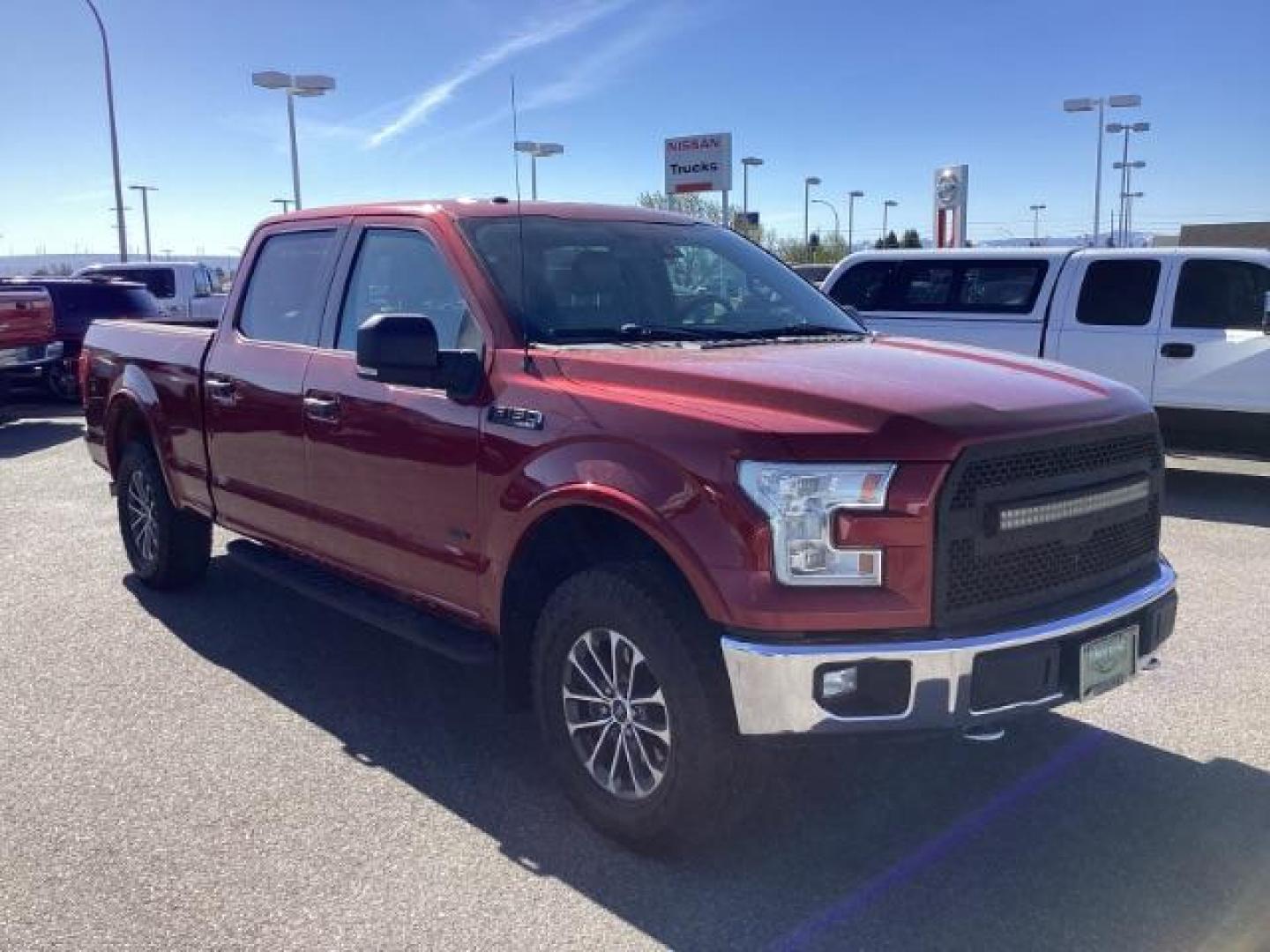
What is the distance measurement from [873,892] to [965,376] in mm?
1547

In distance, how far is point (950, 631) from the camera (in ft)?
9.88

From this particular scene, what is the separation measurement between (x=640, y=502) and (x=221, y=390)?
2916 millimetres

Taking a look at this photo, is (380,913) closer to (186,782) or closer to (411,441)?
(186,782)

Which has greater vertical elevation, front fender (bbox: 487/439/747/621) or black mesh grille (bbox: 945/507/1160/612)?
front fender (bbox: 487/439/747/621)

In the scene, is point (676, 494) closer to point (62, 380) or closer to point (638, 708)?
point (638, 708)

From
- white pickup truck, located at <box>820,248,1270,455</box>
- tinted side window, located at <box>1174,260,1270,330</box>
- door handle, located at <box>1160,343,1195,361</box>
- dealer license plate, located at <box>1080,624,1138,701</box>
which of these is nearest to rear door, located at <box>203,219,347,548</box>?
dealer license plate, located at <box>1080,624,1138,701</box>

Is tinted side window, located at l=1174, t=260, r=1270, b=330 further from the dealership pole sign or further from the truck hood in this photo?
the dealership pole sign

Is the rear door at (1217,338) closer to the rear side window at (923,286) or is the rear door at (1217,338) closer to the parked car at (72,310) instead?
the rear side window at (923,286)

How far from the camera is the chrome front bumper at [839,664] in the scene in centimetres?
293

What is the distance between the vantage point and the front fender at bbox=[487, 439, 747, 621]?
119 inches

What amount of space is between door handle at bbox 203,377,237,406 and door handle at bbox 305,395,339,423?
741 mm

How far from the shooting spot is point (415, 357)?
12.2 feet

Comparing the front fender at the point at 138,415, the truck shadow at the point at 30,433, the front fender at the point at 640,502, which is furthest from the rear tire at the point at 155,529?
the truck shadow at the point at 30,433

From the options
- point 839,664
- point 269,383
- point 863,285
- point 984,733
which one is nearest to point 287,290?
point 269,383
